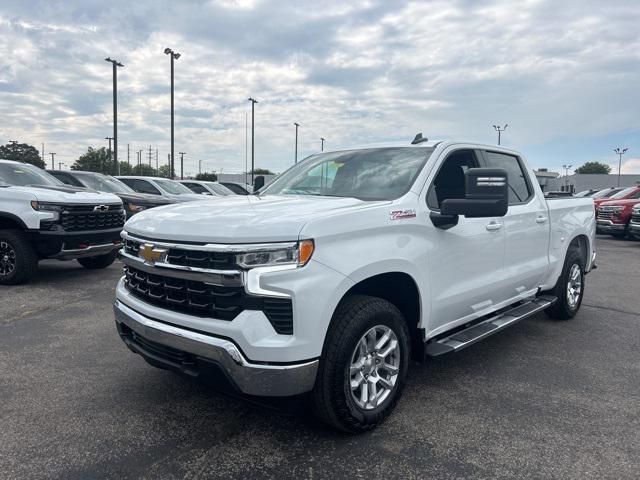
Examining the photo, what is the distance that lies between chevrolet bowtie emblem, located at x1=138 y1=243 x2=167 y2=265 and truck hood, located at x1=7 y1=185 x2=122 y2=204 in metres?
4.64

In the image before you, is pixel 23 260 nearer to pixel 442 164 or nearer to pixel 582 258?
pixel 442 164

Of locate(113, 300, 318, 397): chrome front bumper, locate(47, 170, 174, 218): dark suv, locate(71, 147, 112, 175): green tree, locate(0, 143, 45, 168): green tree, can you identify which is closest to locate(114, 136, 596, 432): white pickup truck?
locate(113, 300, 318, 397): chrome front bumper

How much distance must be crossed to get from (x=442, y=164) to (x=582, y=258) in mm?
3053

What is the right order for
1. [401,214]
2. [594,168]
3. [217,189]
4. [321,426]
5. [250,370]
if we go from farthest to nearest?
[594,168] < [217,189] < [401,214] < [321,426] < [250,370]

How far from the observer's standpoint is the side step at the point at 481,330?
344 centimetres

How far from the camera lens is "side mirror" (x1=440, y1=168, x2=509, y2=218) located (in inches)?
121

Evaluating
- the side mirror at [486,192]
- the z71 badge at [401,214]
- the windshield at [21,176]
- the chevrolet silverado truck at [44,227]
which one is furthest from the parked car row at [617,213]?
the windshield at [21,176]

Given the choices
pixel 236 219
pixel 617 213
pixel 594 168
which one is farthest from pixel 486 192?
pixel 594 168

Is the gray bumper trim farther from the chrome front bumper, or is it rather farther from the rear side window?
the rear side window

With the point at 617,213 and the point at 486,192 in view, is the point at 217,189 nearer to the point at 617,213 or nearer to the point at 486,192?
the point at 617,213

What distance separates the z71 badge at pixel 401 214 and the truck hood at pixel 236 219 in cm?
15

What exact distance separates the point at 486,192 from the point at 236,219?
5.00 feet

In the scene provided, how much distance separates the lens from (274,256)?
258 cm

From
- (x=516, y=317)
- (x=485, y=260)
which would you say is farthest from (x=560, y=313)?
(x=485, y=260)
